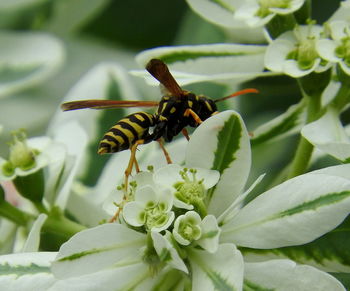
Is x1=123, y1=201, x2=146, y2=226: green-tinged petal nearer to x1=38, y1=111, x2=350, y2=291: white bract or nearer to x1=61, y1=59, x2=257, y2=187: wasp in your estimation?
x1=38, y1=111, x2=350, y2=291: white bract

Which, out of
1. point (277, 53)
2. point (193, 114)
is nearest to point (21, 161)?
point (193, 114)

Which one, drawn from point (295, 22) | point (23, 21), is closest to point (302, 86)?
point (295, 22)

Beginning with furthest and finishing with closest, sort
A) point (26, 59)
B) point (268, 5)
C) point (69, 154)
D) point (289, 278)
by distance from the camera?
point (26, 59)
point (69, 154)
point (268, 5)
point (289, 278)

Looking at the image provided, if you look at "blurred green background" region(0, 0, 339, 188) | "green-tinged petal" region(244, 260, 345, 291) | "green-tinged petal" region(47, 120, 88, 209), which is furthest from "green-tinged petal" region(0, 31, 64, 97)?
"green-tinged petal" region(244, 260, 345, 291)

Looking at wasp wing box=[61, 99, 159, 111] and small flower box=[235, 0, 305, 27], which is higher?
small flower box=[235, 0, 305, 27]

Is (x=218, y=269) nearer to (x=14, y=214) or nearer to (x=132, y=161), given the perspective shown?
(x=132, y=161)
